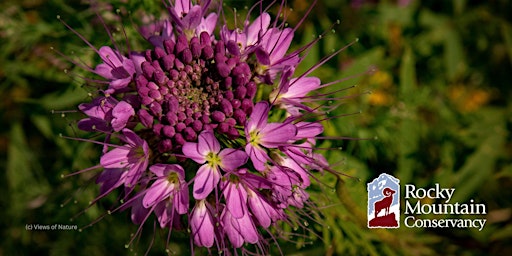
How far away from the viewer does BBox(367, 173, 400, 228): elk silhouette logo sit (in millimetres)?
2477

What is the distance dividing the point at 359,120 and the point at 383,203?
794 mm

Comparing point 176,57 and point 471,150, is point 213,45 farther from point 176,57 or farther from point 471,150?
point 471,150

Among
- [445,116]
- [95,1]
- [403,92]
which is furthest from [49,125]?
[445,116]

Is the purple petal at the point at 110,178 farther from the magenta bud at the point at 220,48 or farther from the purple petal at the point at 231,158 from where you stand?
the magenta bud at the point at 220,48

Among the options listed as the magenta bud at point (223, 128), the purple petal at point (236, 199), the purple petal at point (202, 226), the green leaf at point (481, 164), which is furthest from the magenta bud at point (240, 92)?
the green leaf at point (481, 164)

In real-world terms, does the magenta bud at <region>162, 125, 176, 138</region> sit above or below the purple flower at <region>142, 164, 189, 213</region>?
above

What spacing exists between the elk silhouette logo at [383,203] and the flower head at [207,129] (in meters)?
0.54

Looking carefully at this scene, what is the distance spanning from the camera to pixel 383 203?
2.53 m

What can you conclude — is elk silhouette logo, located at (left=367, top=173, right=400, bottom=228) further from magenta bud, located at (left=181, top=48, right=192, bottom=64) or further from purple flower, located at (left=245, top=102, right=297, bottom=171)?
magenta bud, located at (left=181, top=48, right=192, bottom=64)

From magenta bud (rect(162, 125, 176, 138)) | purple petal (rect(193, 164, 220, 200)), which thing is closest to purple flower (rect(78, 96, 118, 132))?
magenta bud (rect(162, 125, 176, 138))

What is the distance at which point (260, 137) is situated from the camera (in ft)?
6.08

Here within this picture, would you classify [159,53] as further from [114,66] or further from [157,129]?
[157,129]

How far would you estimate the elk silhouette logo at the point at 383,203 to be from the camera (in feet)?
8.13

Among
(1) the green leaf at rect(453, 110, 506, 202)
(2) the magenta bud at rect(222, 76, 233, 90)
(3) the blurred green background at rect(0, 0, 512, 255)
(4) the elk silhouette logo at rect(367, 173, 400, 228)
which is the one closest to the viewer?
(2) the magenta bud at rect(222, 76, 233, 90)
